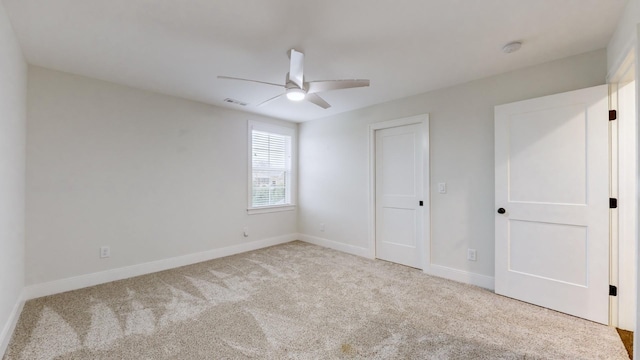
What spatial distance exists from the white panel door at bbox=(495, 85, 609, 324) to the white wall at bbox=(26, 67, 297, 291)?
3.55 meters

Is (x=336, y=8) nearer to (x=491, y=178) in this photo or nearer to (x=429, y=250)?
(x=491, y=178)

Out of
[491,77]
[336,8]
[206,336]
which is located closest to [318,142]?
[491,77]

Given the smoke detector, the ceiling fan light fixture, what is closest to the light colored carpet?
the ceiling fan light fixture

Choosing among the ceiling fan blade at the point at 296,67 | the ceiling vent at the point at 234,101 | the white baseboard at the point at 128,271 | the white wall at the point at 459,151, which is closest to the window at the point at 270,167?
the ceiling vent at the point at 234,101

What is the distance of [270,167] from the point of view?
15.8 feet

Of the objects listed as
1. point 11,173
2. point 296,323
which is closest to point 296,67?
point 296,323

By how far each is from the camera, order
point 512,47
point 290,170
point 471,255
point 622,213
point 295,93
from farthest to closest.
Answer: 1. point 290,170
2. point 471,255
3. point 295,93
4. point 512,47
5. point 622,213

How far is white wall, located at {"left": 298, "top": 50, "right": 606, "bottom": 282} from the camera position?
259 centimetres

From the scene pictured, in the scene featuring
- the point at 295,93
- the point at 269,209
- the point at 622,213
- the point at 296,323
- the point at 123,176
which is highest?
the point at 295,93

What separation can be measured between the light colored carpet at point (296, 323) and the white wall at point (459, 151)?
21.5 inches

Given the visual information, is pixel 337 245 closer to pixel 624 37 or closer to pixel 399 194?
pixel 399 194

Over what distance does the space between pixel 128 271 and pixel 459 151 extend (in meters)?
4.17

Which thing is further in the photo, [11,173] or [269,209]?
[269,209]

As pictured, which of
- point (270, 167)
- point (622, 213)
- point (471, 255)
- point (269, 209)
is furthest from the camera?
point (270, 167)
